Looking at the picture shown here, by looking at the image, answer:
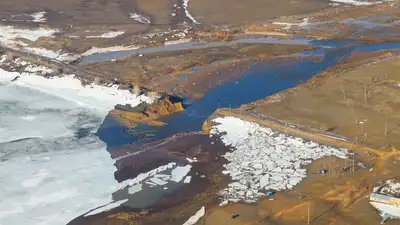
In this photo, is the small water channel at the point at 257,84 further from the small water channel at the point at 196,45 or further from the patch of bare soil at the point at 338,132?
the patch of bare soil at the point at 338,132

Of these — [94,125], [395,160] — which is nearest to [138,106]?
[94,125]

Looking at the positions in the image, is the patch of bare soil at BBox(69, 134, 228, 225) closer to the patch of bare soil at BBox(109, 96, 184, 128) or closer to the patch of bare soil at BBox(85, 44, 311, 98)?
the patch of bare soil at BBox(109, 96, 184, 128)

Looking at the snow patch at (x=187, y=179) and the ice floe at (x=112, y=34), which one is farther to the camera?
the ice floe at (x=112, y=34)

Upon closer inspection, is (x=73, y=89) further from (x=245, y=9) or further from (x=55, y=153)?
(x=245, y=9)

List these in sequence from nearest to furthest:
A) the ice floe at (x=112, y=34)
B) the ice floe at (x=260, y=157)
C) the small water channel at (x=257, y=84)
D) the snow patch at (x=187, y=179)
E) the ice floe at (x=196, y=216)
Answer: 1. the ice floe at (x=196, y=216)
2. the ice floe at (x=260, y=157)
3. the snow patch at (x=187, y=179)
4. the small water channel at (x=257, y=84)
5. the ice floe at (x=112, y=34)

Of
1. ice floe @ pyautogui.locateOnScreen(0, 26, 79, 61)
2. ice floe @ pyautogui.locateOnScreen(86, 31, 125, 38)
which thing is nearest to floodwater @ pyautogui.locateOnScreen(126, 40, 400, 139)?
ice floe @ pyautogui.locateOnScreen(0, 26, 79, 61)

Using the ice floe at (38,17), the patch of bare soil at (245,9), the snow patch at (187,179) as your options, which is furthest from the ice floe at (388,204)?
the ice floe at (38,17)

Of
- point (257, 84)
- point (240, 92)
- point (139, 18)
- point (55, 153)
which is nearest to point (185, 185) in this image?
point (55, 153)

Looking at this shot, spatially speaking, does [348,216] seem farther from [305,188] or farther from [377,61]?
[377,61]
